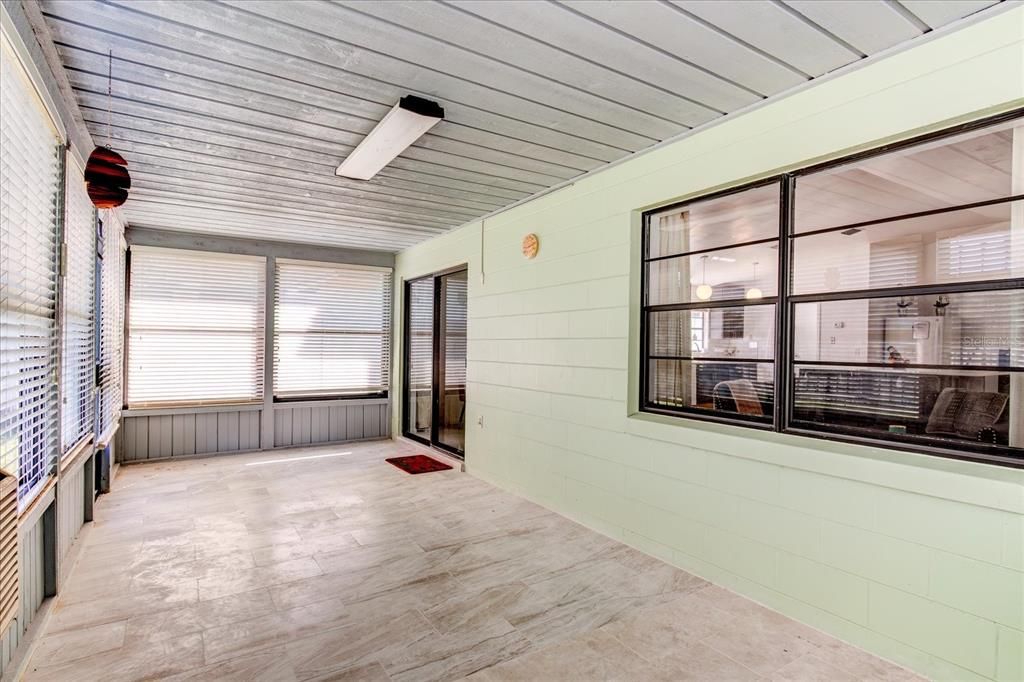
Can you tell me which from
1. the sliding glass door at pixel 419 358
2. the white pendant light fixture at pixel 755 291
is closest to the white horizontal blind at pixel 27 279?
the white pendant light fixture at pixel 755 291

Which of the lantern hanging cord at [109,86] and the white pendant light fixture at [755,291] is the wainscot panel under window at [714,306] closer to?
the white pendant light fixture at [755,291]

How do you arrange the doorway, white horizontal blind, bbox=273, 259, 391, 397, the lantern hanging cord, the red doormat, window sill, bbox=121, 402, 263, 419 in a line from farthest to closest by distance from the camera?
white horizontal blind, bbox=273, 259, 391, 397 < the doorway < window sill, bbox=121, 402, 263, 419 < the red doormat < the lantern hanging cord

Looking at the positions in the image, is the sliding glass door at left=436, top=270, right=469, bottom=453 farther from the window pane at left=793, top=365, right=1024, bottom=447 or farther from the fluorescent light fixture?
the window pane at left=793, top=365, right=1024, bottom=447

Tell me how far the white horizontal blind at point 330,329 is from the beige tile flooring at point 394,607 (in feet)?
8.95

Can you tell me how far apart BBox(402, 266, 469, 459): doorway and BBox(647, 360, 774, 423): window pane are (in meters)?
2.74

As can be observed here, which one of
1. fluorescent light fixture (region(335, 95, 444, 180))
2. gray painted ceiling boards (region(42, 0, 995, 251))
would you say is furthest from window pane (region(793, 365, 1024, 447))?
fluorescent light fixture (region(335, 95, 444, 180))

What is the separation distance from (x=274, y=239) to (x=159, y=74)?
4248 mm

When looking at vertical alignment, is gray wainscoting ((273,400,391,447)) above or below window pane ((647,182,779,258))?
below

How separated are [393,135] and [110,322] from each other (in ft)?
11.3

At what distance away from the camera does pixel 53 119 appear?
244 cm

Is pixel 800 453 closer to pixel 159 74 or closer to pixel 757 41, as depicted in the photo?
pixel 757 41

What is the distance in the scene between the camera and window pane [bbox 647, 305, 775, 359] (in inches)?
114

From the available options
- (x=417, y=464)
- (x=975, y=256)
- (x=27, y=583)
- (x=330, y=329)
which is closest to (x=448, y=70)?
(x=975, y=256)

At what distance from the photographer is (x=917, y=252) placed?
7.68ft
